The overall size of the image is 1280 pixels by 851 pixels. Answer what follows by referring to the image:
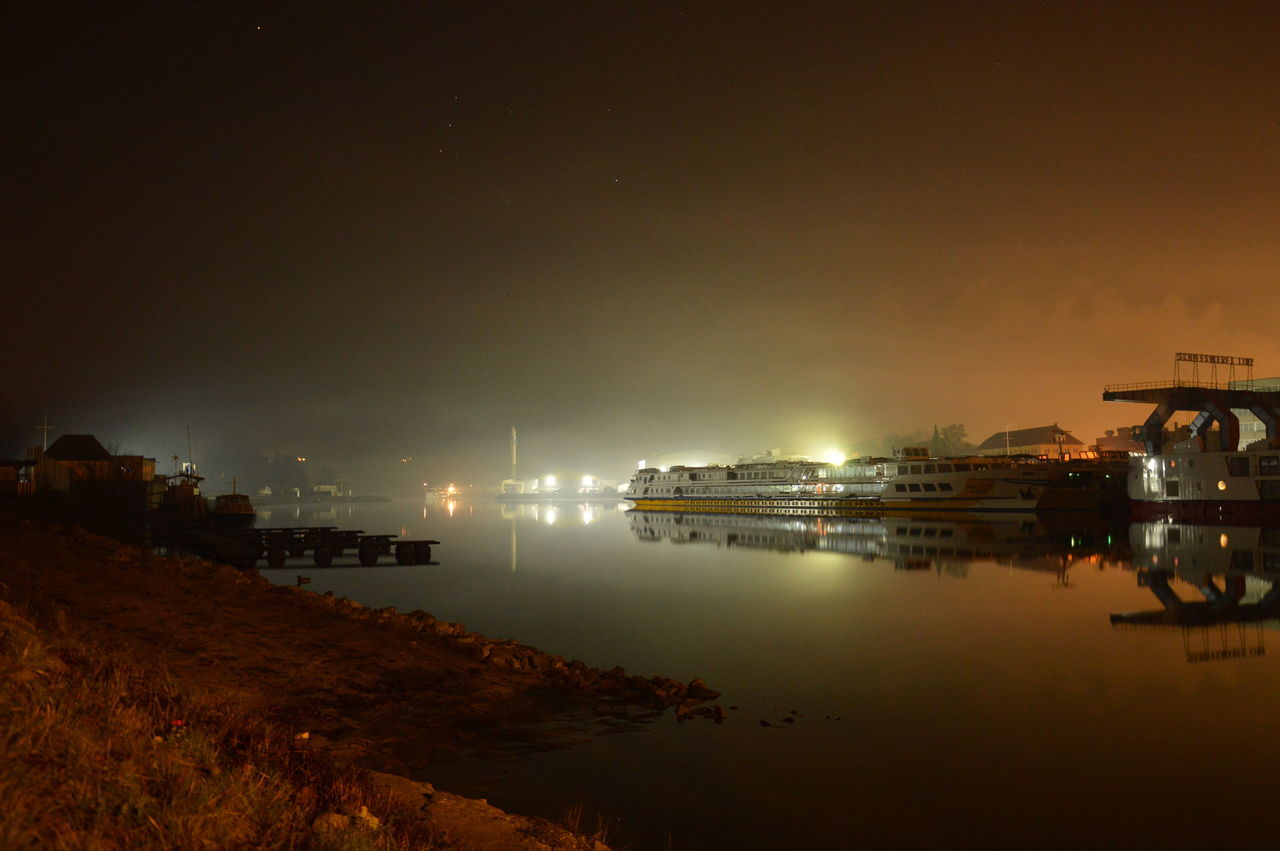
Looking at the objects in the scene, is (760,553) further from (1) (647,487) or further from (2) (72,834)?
(1) (647,487)

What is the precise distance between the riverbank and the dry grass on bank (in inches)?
2.4

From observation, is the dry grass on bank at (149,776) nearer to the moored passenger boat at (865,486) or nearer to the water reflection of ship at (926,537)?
the water reflection of ship at (926,537)

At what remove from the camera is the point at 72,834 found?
14.4 ft

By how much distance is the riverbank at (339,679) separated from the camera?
715 cm

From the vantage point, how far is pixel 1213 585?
29281 millimetres

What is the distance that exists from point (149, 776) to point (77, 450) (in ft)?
241

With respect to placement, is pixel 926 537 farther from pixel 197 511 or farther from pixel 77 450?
pixel 77 450

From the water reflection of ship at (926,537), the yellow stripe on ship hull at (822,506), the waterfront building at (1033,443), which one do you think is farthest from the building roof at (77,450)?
the waterfront building at (1033,443)

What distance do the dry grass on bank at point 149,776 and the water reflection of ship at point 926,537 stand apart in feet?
114

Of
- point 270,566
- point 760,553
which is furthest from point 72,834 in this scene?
point 760,553

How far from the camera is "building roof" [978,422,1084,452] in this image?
132m

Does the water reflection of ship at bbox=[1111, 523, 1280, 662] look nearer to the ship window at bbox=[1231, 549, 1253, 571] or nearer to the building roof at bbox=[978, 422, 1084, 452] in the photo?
the ship window at bbox=[1231, 549, 1253, 571]

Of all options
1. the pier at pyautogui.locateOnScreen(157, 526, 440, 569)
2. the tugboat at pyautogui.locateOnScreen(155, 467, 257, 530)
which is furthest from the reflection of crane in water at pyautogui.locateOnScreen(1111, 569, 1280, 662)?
the tugboat at pyautogui.locateOnScreen(155, 467, 257, 530)

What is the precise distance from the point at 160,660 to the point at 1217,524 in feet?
224
